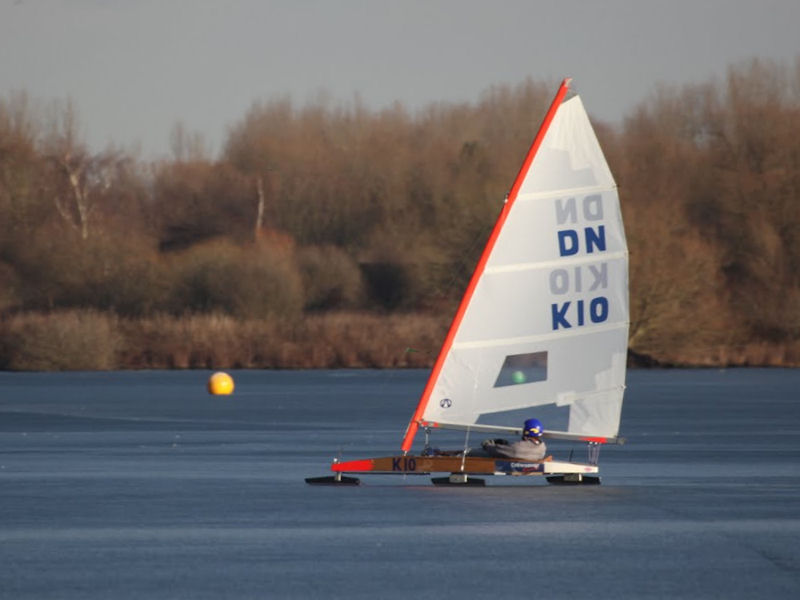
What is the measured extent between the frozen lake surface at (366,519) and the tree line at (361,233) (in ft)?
114

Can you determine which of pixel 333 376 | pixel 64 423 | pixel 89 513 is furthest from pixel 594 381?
pixel 333 376

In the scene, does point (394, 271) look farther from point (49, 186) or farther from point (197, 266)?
point (49, 186)

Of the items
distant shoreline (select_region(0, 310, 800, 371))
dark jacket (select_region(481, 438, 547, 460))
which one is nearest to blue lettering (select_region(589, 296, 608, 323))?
dark jacket (select_region(481, 438, 547, 460))

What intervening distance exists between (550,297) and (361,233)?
219ft

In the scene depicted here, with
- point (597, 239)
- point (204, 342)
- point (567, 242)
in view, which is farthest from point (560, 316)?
point (204, 342)

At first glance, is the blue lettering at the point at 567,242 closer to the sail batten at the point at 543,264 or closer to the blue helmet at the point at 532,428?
the sail batten at the point at 543,264

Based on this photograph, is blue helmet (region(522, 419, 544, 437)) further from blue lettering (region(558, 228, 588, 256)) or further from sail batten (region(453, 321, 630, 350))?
blue lettering (region(558, 228, 588, 256))

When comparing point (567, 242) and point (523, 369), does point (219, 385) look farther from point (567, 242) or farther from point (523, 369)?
point (567, 242)

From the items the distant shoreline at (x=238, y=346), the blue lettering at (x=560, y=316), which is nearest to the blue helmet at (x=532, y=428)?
the blue lettering at (x=560, y=316)

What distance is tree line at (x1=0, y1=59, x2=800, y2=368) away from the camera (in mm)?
71688

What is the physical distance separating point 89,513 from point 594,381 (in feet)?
23.6

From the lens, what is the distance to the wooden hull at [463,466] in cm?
2223

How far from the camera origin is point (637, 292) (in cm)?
7088

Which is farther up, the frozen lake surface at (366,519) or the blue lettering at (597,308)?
the blue lettering at (597,308)
